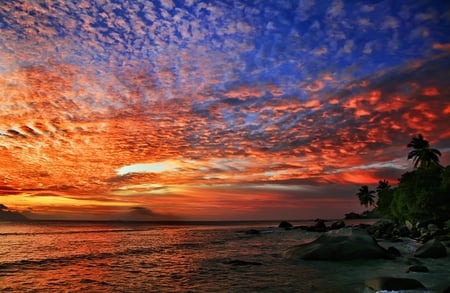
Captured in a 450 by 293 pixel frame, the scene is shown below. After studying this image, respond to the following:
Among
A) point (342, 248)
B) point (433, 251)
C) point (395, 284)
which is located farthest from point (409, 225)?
point (395, 284)

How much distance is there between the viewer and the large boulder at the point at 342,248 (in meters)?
27.1

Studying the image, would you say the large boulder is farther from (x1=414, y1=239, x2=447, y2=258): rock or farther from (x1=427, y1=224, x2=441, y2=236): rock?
(x1=427, y1=224, x2=441, y2=236): rock

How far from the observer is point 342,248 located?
27.2 metres

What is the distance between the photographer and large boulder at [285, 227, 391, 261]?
27109mm

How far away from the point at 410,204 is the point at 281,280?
46.5 metres

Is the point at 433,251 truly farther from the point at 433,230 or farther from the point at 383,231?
the point at 383,231

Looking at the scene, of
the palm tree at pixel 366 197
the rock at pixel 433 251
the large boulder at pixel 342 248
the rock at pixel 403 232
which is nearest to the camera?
the rock at pixel 433 251

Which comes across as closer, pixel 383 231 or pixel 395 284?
pixel 395 284

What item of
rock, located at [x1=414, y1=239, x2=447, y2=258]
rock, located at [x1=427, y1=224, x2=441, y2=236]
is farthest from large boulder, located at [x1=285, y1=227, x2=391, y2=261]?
rock, located at [x1=427, y1=224, x2=441, y2=236]

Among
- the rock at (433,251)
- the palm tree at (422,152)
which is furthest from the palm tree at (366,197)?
the rock at (433,251)

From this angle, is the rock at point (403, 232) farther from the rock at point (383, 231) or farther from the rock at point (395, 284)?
the rock at point (395, 284)

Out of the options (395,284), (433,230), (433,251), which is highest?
(433,230)

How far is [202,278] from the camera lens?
21.2m

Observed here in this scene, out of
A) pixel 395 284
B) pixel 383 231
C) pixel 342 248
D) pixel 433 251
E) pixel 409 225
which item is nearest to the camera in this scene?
pixel 395 284
